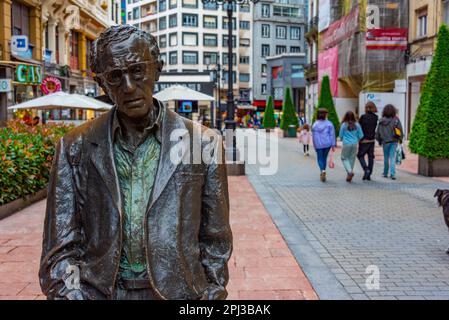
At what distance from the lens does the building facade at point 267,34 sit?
6831cm

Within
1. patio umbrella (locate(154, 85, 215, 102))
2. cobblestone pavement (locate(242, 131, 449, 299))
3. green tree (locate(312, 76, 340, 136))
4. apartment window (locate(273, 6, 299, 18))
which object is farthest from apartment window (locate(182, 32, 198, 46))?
cobblestone pavement (locate(242, 131, 449, 299))

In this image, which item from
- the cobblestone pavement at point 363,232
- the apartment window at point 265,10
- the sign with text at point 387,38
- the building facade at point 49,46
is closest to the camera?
the cobblestone pavement at point 363,232

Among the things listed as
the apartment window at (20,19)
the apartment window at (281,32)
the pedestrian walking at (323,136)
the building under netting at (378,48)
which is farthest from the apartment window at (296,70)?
the pedestrian walking at (323,136)

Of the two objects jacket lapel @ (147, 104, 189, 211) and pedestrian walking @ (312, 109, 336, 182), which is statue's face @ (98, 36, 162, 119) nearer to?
jacket lapel @ (147, 104, 189, 211)

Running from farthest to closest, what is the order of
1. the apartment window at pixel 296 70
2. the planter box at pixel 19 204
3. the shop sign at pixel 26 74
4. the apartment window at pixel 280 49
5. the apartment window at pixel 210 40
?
the apartment window at pixel 280 49
the apartment window at pixel 210 40
the apartment window at pixel 296 70
the shop sign at pixel 26 74
the planter box at pixel 19 204

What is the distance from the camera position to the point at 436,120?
1273 centimetres

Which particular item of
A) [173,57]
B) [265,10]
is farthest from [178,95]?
[265,10]

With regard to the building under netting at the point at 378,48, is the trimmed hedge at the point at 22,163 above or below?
below

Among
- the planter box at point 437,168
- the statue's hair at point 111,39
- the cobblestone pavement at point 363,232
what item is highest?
the statue's hair at point 111,39

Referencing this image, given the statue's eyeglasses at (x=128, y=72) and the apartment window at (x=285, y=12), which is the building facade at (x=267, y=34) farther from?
the statue's eyeglasses at (x=128, y=72)

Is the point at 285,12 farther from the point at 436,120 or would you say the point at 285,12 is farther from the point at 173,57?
the point at 436,120

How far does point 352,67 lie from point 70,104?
1737 centimetres

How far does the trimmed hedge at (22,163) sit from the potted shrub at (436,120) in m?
8.76

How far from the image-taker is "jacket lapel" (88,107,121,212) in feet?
5.35
